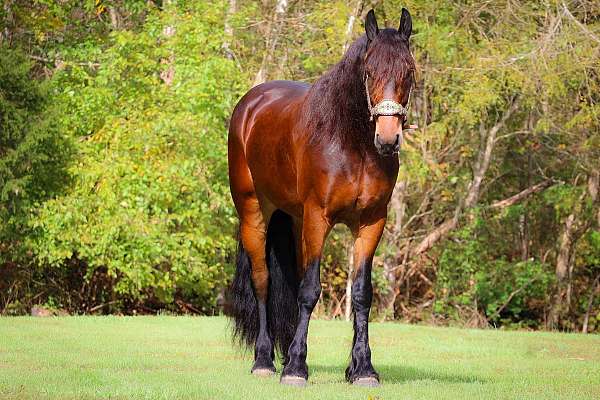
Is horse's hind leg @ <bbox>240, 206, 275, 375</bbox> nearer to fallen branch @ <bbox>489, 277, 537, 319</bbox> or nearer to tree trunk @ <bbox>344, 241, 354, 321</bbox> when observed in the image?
tree trunk @ <bbox>344, 241, 354, 321</bbox>

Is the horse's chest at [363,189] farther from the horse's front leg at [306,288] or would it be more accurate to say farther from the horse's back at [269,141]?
the horse's back at [269,141]

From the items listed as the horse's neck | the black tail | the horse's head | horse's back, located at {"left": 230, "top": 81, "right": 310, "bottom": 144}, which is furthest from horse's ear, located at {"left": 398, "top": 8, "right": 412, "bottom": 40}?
the black tail

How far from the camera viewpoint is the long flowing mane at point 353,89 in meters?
6.30

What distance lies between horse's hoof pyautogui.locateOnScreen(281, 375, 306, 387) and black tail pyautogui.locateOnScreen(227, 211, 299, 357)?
42.6 inches

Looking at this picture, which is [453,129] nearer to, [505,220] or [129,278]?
[505,220]

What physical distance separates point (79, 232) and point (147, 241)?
3.73 feet

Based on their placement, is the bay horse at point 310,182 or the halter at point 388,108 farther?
the bay horse at point 310,182

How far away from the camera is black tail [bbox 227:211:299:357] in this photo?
804 centimetres

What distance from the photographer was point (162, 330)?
11.8 m

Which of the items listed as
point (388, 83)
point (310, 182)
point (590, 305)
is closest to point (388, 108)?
point (388, 83)

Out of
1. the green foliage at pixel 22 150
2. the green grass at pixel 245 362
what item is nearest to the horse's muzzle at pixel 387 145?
the green grass at pixel 245 362

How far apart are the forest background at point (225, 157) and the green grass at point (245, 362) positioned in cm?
330

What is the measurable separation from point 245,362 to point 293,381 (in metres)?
1.70

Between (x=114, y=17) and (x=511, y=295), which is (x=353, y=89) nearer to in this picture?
(x=511, y=295)
